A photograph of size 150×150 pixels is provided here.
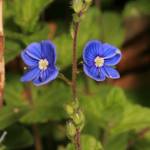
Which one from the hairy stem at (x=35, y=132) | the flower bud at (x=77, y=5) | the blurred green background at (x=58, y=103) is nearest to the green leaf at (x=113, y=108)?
the blurred green background at (x=58, y=103)

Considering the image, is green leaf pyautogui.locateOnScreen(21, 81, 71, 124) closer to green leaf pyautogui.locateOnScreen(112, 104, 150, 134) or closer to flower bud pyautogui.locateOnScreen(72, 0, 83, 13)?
green leaf pyautogui.locateOnScreen(112, 104, 150, 134)

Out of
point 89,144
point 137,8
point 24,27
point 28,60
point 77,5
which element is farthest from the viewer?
point 137,8

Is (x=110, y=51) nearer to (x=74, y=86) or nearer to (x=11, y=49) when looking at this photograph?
(x=74, y=86)

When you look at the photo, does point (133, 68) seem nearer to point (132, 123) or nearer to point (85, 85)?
point (85, 85)

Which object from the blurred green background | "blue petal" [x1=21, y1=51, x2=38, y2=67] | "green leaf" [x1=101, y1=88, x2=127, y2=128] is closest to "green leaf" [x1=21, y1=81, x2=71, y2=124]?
the blurred green background

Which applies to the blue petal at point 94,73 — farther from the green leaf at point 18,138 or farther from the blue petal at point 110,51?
the green leaf at point 18,138

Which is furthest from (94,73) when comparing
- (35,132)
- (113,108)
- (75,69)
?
(35,132)
